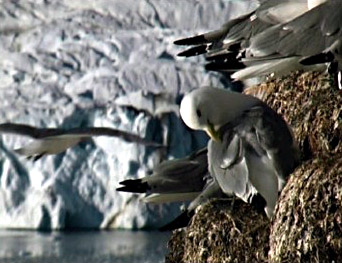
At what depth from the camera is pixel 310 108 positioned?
5.28 feet

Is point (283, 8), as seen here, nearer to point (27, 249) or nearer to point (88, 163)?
point (27, 249)

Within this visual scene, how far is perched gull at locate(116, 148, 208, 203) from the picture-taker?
5.99 feet

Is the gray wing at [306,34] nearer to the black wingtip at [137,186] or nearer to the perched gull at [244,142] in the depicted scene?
the perched gull at [244,142]

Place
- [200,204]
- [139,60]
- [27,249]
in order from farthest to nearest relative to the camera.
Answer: [139,60]
[27,249]
[200,204]

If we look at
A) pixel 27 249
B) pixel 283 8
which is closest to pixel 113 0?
pixel 27 249

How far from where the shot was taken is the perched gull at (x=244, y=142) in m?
1.57

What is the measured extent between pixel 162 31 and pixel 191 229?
6.31 m

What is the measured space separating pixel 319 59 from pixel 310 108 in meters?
0.10

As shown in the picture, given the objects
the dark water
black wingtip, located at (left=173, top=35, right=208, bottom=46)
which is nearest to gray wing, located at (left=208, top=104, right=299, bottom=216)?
black wingtip, located at (left=173, top=35, right=208, bottom=46)

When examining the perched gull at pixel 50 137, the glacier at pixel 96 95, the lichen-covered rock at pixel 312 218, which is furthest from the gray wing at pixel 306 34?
the glacier at pixel 96 95

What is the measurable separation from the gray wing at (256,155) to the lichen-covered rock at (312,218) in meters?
0.09

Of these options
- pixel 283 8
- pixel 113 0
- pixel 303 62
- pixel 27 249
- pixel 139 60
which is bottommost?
pixel 27 249

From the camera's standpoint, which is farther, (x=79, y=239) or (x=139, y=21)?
(x=139, y=21)

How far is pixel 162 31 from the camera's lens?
25.9 feet
